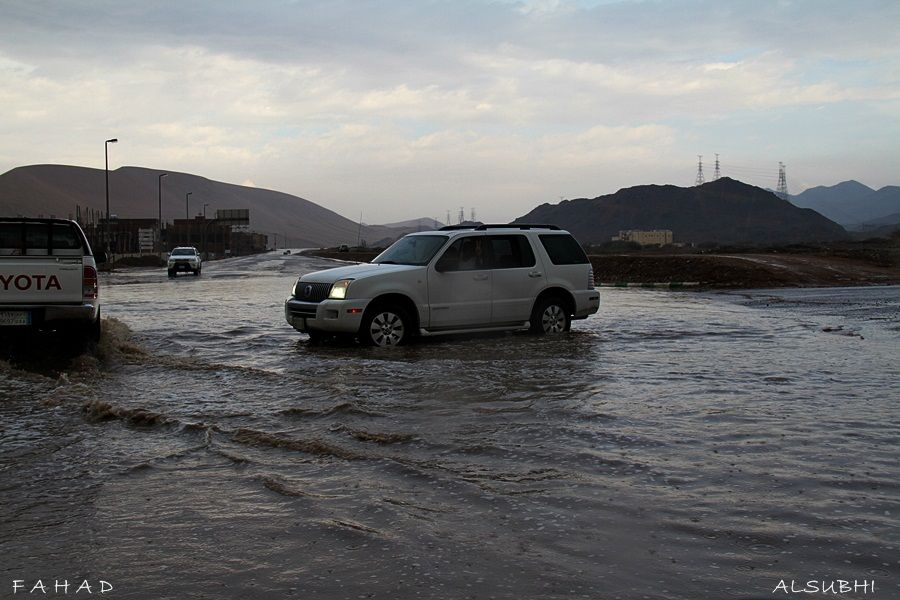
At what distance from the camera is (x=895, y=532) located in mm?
4344

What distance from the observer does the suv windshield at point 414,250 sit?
12.8 meters

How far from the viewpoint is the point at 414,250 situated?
1313 centimetres

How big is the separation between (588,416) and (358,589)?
157 inches

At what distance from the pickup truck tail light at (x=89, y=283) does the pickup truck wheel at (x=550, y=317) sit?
6431 millimetres

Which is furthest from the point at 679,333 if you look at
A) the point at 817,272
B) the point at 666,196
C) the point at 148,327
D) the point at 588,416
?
the point at 666,196

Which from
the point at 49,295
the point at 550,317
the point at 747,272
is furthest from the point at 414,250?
the point at 747,272

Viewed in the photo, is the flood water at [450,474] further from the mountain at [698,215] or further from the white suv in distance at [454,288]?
the mountain at [698,215]

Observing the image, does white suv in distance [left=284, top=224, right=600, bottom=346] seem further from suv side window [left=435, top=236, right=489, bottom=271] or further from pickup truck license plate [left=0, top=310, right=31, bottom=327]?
pickup truck license plate [left=0, top=310, right=31, bottom=327]

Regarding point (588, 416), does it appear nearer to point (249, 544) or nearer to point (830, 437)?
point (830, 437)

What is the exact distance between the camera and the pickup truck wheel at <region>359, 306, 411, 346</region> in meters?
11.9

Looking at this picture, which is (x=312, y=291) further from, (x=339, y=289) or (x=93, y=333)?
(x=93, y=333)

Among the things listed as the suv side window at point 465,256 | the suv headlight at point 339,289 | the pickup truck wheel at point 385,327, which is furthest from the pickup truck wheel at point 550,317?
the suv headlight at point 339,289

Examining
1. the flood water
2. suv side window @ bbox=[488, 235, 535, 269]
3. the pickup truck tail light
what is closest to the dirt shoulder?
suv side window @ bbox=[488, 235, 535, 269]

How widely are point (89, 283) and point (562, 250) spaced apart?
23.6 feet
